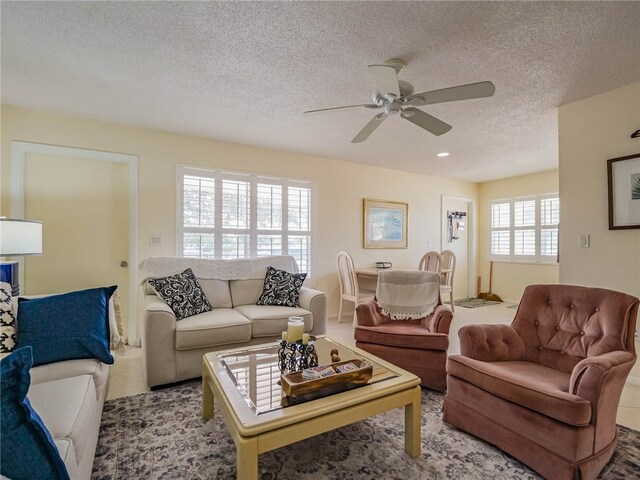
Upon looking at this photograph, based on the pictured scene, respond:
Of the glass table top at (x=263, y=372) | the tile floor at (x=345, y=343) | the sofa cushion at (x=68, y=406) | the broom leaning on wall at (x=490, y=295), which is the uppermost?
the sofa cushion at (x=68, y=406)

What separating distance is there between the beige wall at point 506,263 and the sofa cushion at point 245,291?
4811mm

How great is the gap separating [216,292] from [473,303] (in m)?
4.67

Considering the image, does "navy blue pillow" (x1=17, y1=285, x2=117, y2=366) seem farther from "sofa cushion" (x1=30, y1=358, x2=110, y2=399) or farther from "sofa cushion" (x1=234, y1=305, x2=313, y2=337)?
"sofa cushion" (x1=234, y1=305, x2=313, y2=337)

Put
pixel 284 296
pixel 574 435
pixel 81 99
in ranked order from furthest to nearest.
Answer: pixel 284 296
pixel 81 99
pixel 574 435

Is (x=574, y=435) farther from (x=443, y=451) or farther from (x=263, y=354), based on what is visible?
(x=263, y=354)

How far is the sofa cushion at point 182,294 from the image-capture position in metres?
2.64

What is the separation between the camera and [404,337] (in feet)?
7.70

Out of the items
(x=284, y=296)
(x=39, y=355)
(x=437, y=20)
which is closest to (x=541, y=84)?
(x=437, y=20)

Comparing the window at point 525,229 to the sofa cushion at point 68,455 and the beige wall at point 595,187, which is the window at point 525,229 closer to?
the beige wall at point 595,187

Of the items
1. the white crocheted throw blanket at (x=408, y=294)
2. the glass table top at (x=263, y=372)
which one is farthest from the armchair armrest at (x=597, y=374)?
the white crocheted throw blanket at (x=408, y=294)

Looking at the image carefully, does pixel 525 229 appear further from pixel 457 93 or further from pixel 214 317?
pixel 214 317

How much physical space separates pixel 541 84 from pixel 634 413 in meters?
2.37

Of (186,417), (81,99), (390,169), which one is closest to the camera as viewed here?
(186,417)

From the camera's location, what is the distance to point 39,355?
1616mm
